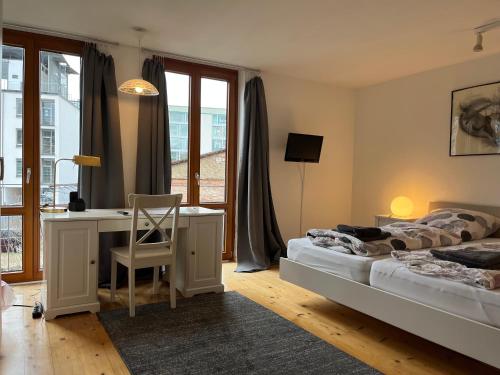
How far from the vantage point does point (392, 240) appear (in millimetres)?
3000

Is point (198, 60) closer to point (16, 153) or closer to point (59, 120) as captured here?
point (59, 120)

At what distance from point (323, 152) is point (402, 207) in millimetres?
1304

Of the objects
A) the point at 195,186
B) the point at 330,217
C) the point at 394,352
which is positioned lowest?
the point at 394,352

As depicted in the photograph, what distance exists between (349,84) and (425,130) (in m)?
1.22

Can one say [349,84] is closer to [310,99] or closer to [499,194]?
[310,99]

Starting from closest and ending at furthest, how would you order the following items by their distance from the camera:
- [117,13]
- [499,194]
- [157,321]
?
[157,321] < [117,13] < [499,194]

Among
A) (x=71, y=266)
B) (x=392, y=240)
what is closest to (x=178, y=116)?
(x=71, y=266)

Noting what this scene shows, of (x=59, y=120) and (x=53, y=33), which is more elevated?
(x=53, y=33)

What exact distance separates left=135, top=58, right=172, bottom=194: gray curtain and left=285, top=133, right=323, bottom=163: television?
1.54m

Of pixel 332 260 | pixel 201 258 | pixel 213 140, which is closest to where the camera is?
pixel 332 260

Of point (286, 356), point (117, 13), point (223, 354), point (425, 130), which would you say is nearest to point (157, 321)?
point (223, 354)

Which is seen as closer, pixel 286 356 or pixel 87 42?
pixel 286 356

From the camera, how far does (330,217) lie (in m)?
5.40

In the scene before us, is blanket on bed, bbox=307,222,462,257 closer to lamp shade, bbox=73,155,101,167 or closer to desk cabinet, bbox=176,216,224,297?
desk cabinet, bbox=176,216,224,297
